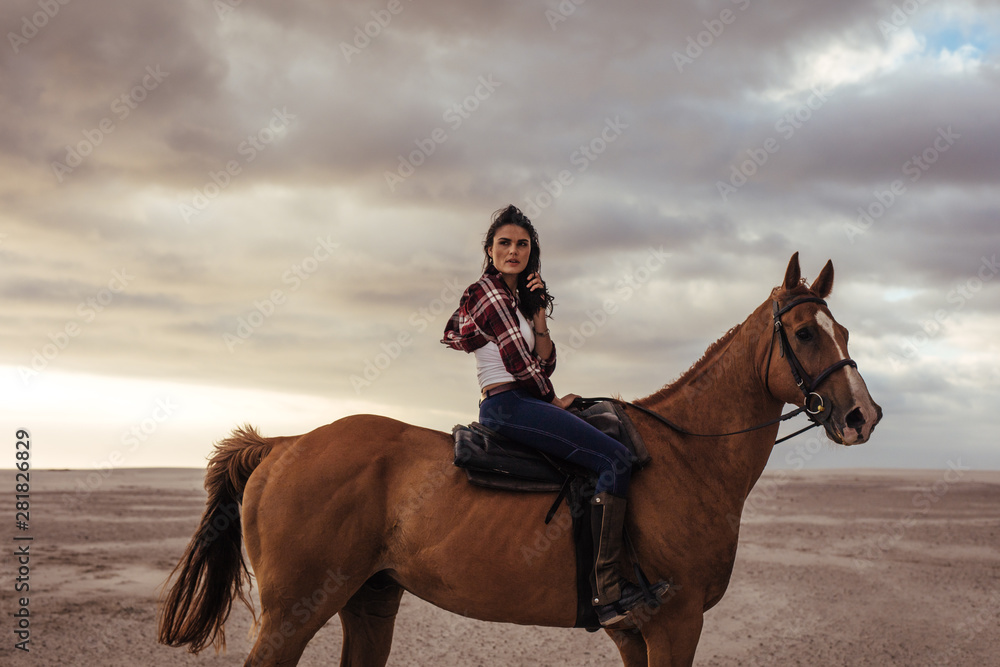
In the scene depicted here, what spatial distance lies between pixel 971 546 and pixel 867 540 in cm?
236

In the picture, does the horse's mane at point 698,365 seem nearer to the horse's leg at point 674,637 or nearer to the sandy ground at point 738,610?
the horse's leg at point 674,637

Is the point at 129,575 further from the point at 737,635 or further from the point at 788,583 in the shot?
the point at 788,583

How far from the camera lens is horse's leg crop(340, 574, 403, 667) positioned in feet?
16.1

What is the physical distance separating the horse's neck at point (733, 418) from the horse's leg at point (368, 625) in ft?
6.82

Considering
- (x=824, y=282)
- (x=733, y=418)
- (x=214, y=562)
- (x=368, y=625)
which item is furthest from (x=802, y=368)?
(x=214, y=562)

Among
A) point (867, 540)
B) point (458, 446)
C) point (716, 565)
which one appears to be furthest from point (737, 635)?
point (867, 540)

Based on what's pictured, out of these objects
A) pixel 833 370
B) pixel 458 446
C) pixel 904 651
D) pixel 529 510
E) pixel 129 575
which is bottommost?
pixel 904 651

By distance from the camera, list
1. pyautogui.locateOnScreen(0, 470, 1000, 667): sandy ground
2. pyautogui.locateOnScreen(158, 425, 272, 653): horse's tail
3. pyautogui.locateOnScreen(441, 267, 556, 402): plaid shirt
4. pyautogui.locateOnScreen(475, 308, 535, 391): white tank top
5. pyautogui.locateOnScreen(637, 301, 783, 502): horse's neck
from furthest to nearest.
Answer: pyautogui.locateOnScreen(0, 470, 1000, 667): sandy ground < pyautogui.locateOnScreen(158, 425, 272, 653): horse's tail < pyautogui.locateOnScreen(637, 301, 783, 502): horse's neck < pyautogui.locateOnScreen(475, 308, 535, 391): white tank top < pyautogui.locateOnScreen(441, 267, 556, 402): plaid shirt

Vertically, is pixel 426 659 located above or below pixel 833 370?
below

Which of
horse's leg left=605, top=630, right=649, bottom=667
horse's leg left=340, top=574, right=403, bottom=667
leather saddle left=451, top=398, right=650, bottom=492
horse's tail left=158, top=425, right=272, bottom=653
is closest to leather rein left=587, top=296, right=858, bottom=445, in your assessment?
leather saddle left=451, top=398, right=650, bottom=492

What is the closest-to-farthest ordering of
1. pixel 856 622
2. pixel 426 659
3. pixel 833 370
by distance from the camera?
pixel 833 370
pixel 426 659
pixel 856 622

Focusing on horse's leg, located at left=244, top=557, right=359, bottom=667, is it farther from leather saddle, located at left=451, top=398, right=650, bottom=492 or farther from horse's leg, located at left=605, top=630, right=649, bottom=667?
horse's leg, located at left=605, top=630, right=649, bottom=667

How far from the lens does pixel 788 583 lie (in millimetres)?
13750

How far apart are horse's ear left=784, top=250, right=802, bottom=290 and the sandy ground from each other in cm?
664
